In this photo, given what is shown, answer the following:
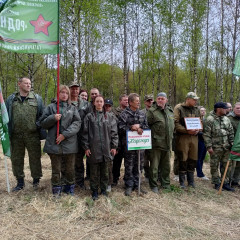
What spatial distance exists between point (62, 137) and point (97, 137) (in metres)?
0.66

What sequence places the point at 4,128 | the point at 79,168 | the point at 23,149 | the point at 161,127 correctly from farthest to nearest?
the point at 79,168, the point at 161,127, the point at 23,149, the point at 4,128

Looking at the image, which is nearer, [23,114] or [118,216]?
[118,216]

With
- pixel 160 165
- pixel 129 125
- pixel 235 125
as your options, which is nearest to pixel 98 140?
pixel 129 125

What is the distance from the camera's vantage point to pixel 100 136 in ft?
13.8

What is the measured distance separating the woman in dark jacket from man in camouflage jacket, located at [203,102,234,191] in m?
2.46

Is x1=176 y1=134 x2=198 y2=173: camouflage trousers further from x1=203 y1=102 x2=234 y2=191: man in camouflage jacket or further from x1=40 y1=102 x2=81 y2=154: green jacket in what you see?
x1=40 y1=102 x2=81 y2=154: green jacket

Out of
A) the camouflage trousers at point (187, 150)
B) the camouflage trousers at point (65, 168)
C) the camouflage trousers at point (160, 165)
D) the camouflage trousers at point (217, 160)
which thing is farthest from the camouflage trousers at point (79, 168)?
the camouflage trousers at point (217, 160)

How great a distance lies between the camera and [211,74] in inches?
1208

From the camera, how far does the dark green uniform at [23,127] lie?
4.36 metres

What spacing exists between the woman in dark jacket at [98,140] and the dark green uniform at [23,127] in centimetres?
110

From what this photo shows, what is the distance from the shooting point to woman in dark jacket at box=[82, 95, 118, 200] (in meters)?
4.19

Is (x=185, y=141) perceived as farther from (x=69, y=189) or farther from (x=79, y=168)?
(x=69, y=189)

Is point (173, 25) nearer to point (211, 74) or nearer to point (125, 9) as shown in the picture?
point (125, 9)

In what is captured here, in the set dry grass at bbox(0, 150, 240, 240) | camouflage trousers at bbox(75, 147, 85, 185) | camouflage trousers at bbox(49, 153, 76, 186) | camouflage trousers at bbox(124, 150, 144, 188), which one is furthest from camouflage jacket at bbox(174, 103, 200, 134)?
camouflage trousers at bbox(49, 153, 76, 186)
